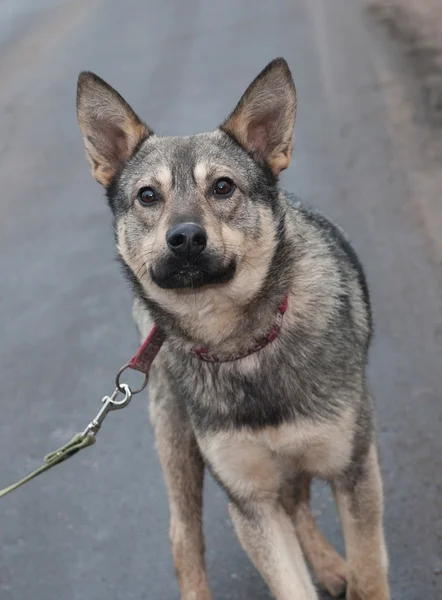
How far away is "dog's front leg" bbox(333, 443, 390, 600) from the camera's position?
13.7 feet

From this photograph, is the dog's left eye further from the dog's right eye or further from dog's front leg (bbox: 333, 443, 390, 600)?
dog's front leg (bbox: 333, 443, 390, 600)

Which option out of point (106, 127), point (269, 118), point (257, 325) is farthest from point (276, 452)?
point (106, 127)

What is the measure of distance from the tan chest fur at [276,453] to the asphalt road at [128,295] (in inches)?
30.3

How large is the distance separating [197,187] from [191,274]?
0.43 meters

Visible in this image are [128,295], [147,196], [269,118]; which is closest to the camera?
[147,196]

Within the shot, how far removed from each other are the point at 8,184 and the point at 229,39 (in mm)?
5158

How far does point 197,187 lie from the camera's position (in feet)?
13.6

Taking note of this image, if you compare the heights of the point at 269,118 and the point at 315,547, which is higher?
the point at 269,118

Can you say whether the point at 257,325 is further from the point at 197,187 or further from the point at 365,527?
the point at 365,527

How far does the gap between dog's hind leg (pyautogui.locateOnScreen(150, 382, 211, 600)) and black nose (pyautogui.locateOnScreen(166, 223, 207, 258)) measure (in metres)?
0.97

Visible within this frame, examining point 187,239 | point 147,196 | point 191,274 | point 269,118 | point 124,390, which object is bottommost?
point 124,390

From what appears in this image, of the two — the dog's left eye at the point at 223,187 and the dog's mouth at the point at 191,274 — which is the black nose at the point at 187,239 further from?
the dog's left eye at the point at 223,187

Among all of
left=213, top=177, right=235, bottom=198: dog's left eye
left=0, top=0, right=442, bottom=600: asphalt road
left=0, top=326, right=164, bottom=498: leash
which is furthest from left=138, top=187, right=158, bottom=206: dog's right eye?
left=0, top=0, right=442, bottom=600: asphalt road

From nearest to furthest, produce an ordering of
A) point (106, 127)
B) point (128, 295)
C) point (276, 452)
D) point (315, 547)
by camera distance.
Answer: point (276, 452), point (106, 127), point (315, 547), point (128, 295)
